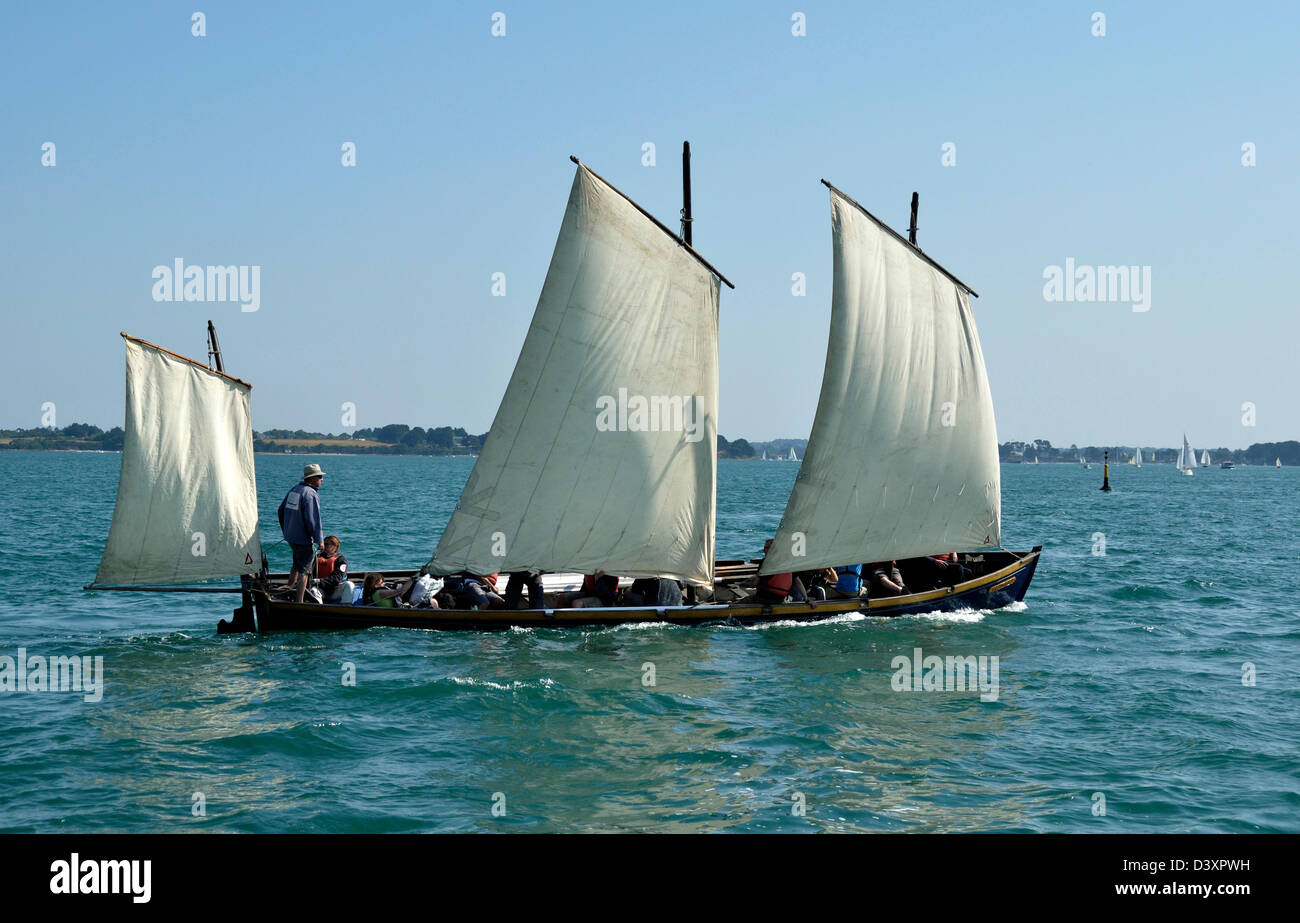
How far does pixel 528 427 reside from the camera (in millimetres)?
25219

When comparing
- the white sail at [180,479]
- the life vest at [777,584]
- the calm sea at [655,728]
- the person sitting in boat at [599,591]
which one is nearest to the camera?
the calm sea at [655,728]

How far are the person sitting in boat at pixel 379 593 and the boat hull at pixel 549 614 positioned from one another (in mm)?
447

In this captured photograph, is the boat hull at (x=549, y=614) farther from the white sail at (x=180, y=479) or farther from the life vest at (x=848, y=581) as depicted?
the white sail at (x=180, y=479)

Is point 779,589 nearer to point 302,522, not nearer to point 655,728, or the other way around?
point 655,728

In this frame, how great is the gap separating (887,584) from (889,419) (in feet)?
13.3

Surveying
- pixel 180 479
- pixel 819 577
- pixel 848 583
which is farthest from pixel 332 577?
pixel 848 583

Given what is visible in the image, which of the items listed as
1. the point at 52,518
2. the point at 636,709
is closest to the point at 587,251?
the point at 636,709

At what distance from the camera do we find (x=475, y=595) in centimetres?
2595

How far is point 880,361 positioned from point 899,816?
624 inches

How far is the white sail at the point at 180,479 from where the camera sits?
908 inches

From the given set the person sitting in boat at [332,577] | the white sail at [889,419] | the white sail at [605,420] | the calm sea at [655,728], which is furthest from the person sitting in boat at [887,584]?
the person sitting in boat at [332,577]

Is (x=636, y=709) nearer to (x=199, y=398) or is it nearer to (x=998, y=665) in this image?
(x=998, y=665)

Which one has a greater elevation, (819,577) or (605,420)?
(605,420)

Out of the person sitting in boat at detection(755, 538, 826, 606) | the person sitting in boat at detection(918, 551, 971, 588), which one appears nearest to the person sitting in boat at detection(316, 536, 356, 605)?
the person sitting in boat at detection(755, 538, 826, 606)
